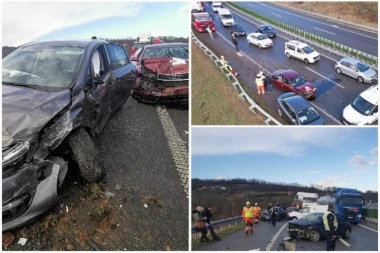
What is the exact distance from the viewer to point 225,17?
200 inches

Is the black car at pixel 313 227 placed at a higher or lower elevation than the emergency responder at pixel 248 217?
lower

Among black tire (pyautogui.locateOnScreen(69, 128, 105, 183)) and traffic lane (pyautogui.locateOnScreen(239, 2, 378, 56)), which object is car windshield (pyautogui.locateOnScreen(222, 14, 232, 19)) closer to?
traffic lane (pyautogui.locateOnScreen(239, 2, 378, 56))

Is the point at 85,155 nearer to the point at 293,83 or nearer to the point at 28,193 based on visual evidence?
the point at 28,193

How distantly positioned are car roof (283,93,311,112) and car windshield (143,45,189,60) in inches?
111

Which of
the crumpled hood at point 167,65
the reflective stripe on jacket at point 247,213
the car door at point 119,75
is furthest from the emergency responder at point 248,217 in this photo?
the crumpled hood at point 167,65

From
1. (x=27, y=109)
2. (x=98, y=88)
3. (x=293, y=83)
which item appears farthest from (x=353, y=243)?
(x=27, y=109)

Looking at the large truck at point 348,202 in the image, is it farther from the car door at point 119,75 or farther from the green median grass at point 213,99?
the car door at point 119,75

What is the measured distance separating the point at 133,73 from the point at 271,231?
3.61 metres

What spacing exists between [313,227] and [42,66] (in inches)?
161

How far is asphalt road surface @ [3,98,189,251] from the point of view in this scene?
3.54 m

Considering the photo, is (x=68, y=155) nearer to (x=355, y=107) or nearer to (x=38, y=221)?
(x=38, y=221)

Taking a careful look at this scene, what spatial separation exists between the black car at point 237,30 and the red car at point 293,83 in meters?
0.87

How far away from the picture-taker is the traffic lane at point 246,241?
14.3 feet

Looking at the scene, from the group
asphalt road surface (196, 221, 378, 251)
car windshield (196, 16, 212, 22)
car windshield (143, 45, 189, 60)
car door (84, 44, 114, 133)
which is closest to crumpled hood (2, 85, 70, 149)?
car door (84, 44, 114, 133)
